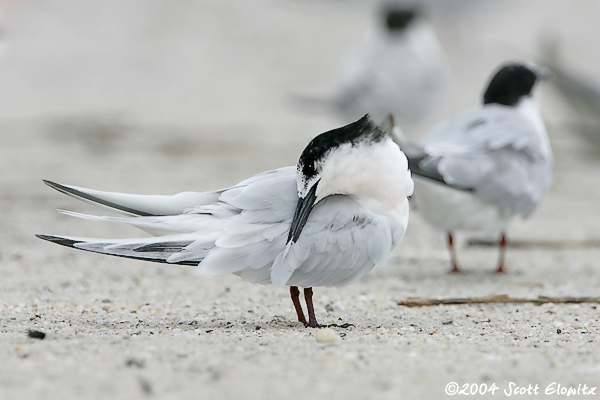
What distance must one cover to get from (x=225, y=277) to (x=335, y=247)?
52.9 inches

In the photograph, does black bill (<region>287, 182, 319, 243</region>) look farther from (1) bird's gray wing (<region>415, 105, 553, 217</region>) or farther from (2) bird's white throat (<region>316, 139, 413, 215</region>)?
(1) bird's gray wing (<region>415, 105, 553, 217</region>)

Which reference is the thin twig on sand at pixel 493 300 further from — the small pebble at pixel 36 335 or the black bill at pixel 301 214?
the small pebble at pixel 36 335

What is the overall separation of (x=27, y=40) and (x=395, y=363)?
10656 mm

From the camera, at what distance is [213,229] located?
8.79 ft

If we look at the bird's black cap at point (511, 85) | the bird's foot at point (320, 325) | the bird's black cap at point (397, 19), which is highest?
the bird's black cap at point (397, 19)

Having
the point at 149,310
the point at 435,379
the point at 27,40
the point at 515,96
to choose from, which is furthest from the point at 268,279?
the point at 27,40

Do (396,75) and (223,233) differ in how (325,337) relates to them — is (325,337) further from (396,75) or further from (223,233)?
(396,75)

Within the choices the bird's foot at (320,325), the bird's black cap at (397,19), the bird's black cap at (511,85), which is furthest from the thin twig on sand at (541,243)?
the bird's black cap at (397,19)

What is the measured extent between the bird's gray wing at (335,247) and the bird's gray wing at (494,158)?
1.08 metres

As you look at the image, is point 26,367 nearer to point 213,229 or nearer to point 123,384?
point 123,384

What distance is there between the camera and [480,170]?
13.4 ft

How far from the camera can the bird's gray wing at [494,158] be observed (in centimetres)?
401

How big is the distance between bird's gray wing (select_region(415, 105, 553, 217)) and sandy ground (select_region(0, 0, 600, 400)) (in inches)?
16.9

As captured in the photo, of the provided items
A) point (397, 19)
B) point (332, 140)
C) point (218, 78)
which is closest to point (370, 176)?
point (332, 140)
